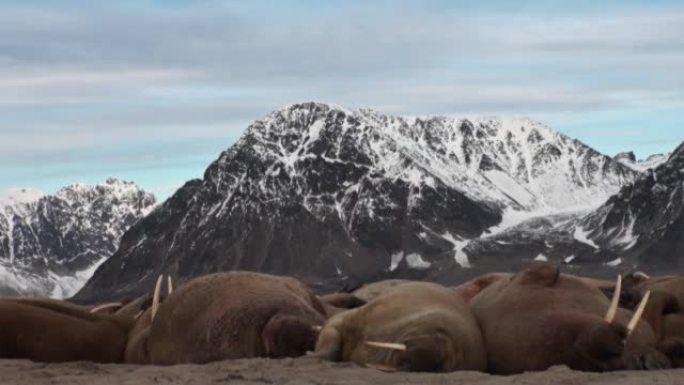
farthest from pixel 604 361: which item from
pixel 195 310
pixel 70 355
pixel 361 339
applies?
pixel 70 355

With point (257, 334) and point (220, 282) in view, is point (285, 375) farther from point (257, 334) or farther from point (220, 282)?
point (220, 282)

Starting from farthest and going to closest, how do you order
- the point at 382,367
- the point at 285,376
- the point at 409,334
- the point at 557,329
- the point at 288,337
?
the point at 288,337 < the point at 557,329 < the point at 409,334 < the point at 382,367 < the point at 285,376

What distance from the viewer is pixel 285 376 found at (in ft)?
36.7

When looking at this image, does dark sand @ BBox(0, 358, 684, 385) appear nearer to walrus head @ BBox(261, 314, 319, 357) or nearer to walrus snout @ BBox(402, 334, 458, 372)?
walrus snout @ BBox(402, 334, 458, 372)

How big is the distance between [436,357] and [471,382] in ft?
2.26

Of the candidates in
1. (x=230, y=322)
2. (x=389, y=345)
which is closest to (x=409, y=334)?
(x=389, y=345)

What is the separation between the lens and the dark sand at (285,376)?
35.0 ft

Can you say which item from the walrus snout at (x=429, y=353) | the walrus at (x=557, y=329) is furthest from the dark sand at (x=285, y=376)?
the walrus at (x=557, y=329)

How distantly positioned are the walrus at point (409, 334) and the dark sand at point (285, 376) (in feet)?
0.81

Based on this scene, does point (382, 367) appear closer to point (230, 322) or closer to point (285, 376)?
point (285, 376)

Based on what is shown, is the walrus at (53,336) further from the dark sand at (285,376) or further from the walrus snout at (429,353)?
the walrus snout at (429,353)

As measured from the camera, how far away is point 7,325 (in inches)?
556

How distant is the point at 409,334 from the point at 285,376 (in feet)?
3.96

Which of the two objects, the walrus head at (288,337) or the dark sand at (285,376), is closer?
the dark sand at (285,376)
